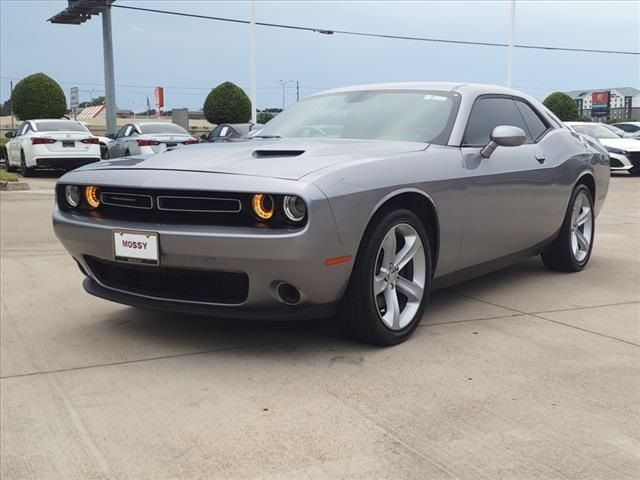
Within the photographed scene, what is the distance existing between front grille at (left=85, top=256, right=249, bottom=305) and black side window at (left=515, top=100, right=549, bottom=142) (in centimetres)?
278

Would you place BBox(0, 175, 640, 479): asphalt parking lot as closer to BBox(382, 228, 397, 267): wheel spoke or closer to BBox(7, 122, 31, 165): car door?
BBox(382, 228, 397, 267): wheel spoke

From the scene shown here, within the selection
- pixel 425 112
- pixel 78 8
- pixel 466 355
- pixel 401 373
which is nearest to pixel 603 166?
pixel 425 112

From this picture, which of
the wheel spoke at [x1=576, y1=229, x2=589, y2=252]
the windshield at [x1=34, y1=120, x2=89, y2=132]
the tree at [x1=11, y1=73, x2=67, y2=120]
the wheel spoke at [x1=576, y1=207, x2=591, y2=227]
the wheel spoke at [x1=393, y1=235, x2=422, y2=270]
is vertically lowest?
the wheel spoke at [x1=576, y1=229, x2=589, y2=252]

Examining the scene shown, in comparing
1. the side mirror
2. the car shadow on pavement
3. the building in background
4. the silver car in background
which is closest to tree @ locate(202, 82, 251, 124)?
the silver car in background

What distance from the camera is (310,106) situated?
4957 millimetres

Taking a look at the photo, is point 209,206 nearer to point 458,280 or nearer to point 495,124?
point 458,280

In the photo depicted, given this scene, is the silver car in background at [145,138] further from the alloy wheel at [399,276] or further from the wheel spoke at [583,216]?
the alloy wheel at [399,276]

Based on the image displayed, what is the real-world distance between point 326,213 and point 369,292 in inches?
19.5

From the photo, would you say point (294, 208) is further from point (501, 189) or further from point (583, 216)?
point (583, 216)

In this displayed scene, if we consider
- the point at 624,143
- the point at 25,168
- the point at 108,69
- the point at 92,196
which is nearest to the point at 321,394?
the point at 92,196

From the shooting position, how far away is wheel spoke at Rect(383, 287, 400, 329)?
362 cm

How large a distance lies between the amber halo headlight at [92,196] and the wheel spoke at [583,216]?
145 inches

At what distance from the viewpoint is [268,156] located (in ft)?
11.8

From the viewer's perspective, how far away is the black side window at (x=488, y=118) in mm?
4395
